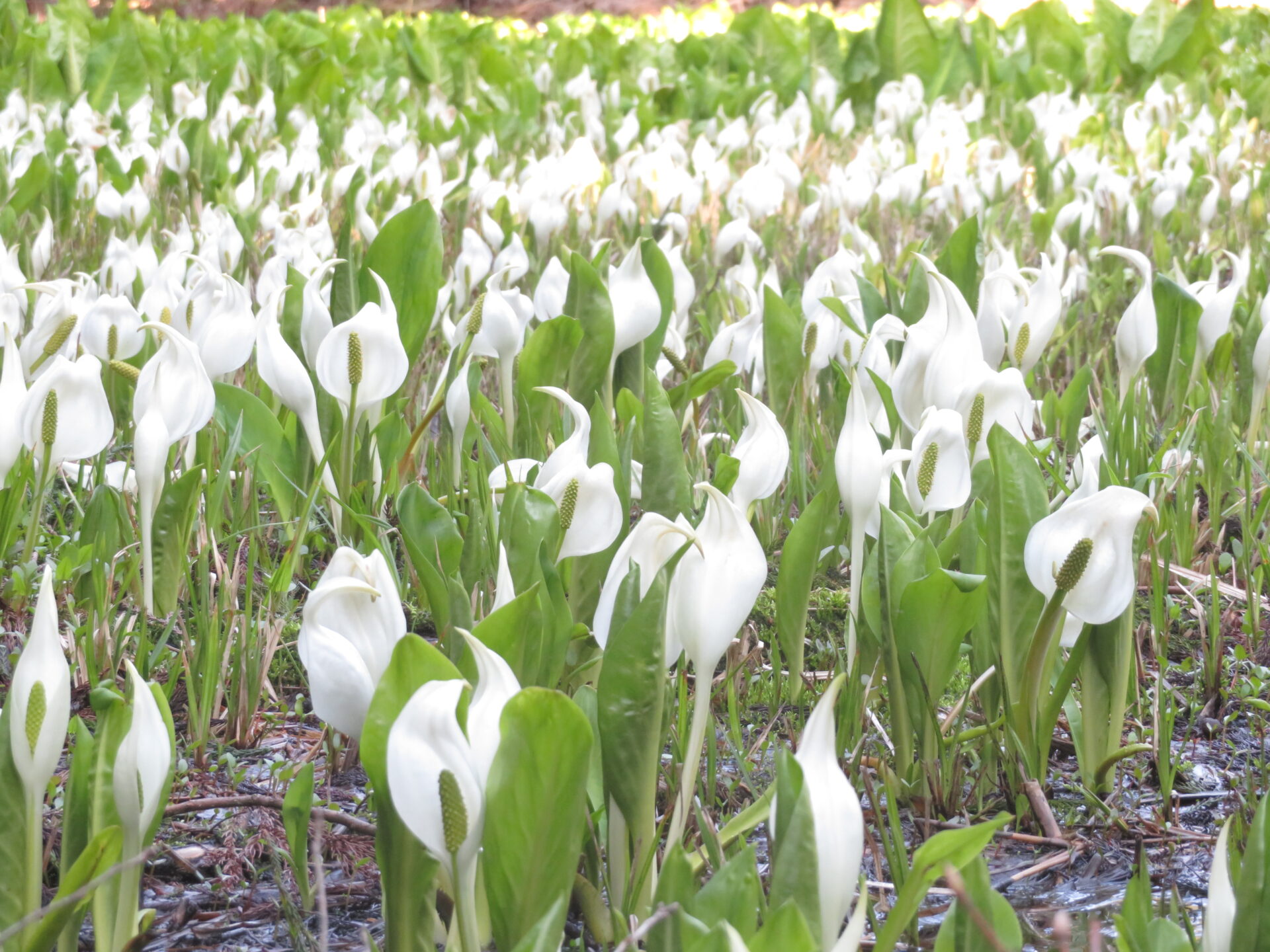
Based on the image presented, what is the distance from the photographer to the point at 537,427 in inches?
86.4

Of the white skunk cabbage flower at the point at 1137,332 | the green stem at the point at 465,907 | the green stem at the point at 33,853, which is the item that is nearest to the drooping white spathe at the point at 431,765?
the green stem at the point at 465,907

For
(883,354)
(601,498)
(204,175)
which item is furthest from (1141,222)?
(601,498)

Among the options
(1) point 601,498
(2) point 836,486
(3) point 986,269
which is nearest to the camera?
(1) point 601,498

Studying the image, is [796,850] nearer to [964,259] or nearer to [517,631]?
[517,631]

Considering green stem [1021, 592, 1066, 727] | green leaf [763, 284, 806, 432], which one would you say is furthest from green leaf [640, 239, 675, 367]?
green stem [1021, 592, 1066, 727]

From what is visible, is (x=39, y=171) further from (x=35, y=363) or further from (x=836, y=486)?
(x=836, y=486)

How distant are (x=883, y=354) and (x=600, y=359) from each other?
451 millimetres

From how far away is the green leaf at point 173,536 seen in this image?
1.73 m

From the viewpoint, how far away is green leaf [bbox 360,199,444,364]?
231 centimetres

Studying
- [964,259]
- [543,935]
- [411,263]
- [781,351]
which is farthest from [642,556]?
[964,259]

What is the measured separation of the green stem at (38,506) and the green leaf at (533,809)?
2.89ft

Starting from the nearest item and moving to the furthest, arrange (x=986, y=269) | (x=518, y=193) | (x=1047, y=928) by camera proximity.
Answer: (x=1047, y=928) < (x=986, y=269) < (x=518, y=193)

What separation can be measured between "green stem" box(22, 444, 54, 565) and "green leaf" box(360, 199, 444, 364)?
28.8 inches

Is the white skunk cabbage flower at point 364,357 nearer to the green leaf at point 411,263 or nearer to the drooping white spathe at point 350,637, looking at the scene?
the green leaf at point 411,263
